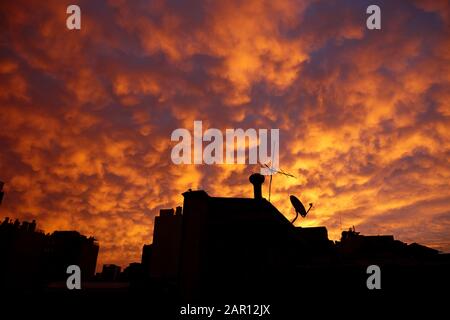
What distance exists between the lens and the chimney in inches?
587

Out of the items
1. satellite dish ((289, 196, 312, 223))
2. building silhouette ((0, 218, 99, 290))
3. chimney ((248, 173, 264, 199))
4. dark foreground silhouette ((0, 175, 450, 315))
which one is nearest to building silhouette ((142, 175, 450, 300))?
dark foreground silhouette ((0, 175, 450, 315))

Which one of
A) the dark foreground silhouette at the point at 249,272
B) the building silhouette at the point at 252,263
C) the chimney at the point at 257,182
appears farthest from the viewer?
the chimney at the point at 257,182

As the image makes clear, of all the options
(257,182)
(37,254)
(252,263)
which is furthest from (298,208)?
(37,254)

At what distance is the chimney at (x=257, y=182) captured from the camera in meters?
14.9

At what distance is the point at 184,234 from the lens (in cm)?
901

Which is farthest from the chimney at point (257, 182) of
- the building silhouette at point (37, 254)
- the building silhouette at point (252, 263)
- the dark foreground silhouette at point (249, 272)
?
the building silhouette at point (37, 254)

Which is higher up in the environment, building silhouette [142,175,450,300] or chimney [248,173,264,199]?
chimney [248,173,264,199]

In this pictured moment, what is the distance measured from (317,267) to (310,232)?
41.3 ft

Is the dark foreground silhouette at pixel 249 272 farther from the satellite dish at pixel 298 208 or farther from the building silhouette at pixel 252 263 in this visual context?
the satellite dish at pixel 298 208

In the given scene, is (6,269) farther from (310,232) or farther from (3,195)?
(310,232)

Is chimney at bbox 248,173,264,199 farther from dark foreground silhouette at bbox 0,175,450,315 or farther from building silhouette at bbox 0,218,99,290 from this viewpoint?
building silhouette at bbox 0,218,99,290

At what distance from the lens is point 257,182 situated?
1520cm
